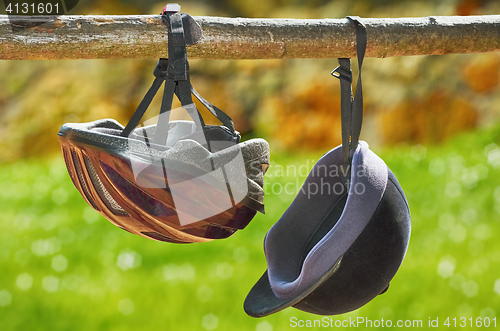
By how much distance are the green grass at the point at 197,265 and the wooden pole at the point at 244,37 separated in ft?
4.86

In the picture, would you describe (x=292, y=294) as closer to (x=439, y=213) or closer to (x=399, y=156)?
(x=439, y=213)

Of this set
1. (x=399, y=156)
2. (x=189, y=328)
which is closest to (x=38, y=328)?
(x=189, y=328)

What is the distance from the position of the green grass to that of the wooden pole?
1.48 meters

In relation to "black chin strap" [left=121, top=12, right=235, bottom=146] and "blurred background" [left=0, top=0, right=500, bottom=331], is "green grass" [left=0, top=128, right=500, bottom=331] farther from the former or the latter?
"black chin strap" [left=121, top=12, right=235, bottom=146]

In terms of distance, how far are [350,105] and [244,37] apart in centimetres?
26

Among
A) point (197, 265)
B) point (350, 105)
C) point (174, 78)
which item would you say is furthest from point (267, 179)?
point (174, 78)

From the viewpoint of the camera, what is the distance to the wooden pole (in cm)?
93

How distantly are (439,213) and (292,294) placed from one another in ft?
7.48

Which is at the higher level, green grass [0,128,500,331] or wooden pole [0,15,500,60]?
wooden pole [0,15,500,60]

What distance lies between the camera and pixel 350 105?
1073 millimetres

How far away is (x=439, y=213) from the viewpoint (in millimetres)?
3008

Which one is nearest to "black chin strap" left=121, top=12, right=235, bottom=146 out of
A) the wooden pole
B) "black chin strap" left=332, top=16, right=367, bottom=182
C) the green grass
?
the wooden pole

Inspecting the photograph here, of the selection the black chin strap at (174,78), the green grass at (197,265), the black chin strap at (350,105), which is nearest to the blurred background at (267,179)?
the green grass at (197,265)

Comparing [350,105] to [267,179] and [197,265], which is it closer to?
[197,265]
